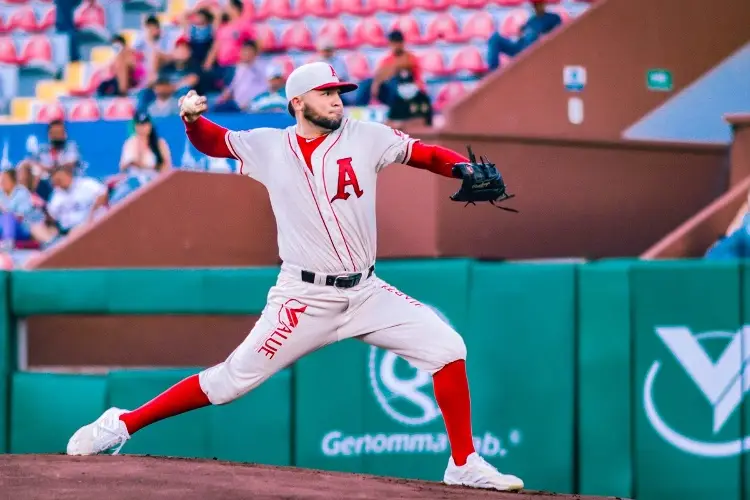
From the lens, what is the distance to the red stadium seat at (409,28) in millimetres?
11250

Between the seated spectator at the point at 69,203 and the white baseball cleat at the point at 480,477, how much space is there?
221 inches

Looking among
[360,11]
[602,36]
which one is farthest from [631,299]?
[360,11]

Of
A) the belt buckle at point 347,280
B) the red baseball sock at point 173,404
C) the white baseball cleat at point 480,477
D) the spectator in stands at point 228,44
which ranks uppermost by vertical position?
the spectator in stands at point 228,44

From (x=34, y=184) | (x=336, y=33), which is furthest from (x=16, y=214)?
(x=336, y=33)

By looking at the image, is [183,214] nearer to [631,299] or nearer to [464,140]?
[464,140]

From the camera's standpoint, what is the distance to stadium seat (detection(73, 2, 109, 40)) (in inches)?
507

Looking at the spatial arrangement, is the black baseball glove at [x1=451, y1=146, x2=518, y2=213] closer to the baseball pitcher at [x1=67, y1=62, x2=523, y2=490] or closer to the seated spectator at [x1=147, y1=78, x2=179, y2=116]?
the baseball pitcher at [x1=67, y1=62, x2=523, y2=490]

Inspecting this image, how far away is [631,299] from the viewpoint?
5.99 m

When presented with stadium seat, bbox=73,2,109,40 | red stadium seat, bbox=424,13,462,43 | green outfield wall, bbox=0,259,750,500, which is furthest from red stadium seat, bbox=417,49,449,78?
green outfield wall, bbox=0,259,750,500

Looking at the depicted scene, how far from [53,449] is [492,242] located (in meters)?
3.03

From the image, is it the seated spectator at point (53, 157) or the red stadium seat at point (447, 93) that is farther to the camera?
the red stadium seat at point (447, 93)

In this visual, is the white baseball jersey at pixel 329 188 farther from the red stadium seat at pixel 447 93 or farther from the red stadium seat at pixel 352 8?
the red stadium seat at pixel 352 8

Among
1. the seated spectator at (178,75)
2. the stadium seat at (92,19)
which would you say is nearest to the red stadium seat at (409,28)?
the seated spectator at (178,75)

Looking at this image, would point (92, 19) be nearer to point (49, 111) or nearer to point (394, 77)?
point (49, 111)
